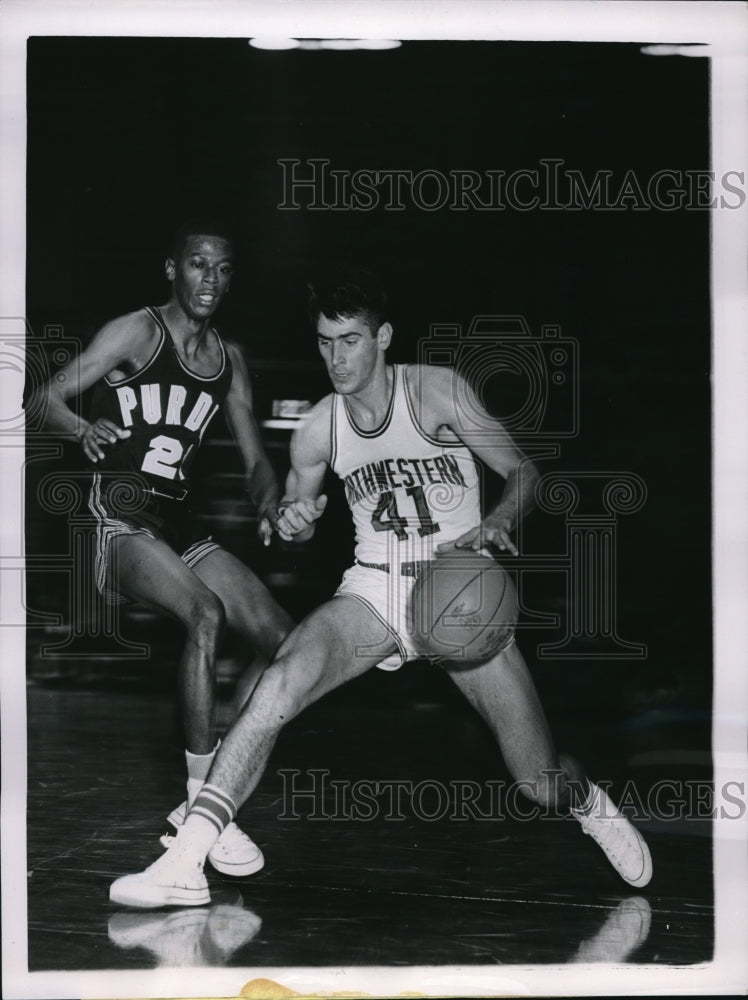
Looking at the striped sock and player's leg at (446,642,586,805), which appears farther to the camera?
player's leg at (446,642,586,805)

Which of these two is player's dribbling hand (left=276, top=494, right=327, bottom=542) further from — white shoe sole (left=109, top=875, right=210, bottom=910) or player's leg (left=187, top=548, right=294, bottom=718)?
white shoe sole (left=109, top=875, right=210, bottom=910)

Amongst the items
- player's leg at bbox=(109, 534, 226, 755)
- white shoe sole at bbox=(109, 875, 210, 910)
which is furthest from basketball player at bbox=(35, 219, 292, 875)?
white shoe sole at bbox=(109, 875, 210, 910)

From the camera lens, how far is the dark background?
389 cm

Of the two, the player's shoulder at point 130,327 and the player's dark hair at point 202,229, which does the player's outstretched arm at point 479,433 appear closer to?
the player's dark hair at point 202,229

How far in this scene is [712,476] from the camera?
3936mm

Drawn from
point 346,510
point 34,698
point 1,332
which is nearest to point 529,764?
point 346,510

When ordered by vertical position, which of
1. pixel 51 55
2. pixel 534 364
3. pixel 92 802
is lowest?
pixel 92 802

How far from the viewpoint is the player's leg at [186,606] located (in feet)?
12.9

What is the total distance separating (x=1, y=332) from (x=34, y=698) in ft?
3.92

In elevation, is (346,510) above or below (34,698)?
above

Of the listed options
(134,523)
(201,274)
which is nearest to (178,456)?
(134,523)

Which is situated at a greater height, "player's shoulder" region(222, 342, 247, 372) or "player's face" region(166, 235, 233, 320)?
"player's face" region(166, 235, 233, 320)

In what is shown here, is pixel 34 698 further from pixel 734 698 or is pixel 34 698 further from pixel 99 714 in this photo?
pixel 734 698

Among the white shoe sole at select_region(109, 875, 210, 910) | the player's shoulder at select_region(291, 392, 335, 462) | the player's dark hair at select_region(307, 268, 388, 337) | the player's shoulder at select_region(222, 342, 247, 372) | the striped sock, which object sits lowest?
the white shoe sole at select_region(109, 875, 210, 910)
